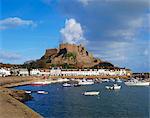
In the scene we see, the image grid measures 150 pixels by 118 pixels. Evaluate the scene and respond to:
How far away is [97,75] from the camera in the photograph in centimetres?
16762

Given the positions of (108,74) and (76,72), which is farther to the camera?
(108,74)

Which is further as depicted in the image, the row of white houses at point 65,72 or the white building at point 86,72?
the white building at point 86,72

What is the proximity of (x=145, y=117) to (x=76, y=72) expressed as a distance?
132286mm

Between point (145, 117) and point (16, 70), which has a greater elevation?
point (16, 70)

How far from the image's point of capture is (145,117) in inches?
1275

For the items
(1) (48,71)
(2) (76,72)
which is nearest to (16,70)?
(1) (48,71)

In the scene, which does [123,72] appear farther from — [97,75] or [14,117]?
[14,117]

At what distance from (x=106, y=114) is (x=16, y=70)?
12382cm

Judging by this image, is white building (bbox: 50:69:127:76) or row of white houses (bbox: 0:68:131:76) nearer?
row of white houses (bbox: 0:68:131:76)

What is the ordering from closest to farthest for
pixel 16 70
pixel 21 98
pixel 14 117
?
1. pixel 14 117
2. pixel 21 98
3. pixel 16 70

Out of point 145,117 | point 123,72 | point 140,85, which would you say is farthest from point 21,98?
point 123,72

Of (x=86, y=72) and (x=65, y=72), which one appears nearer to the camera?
(x=65, y=72)

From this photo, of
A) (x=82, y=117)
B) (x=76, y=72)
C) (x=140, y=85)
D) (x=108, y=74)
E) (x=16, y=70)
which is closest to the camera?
(x=82, y=117)

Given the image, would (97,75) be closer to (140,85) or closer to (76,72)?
(76,72)
